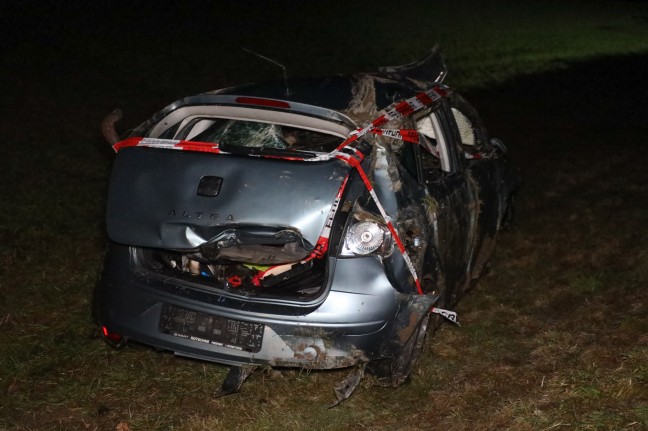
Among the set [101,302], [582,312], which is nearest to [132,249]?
[101,302]

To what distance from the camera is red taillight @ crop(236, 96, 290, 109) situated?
4.56m

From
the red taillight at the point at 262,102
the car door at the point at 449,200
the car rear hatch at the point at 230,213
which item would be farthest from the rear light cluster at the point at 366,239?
the red taillight at the point at 262,102

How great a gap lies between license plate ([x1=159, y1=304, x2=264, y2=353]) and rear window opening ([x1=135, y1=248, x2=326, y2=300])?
15 centimetres

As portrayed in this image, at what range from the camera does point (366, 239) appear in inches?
162

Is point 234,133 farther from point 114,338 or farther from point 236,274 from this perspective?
point 114,338

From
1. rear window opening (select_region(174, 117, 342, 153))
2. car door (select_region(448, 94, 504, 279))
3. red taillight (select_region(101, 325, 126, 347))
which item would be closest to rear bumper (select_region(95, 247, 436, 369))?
red taillight (select_region(101, 325, 126, 347))

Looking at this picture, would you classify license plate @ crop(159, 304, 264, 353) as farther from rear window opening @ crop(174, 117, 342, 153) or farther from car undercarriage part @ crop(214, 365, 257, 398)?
rear window opening @ crop(174, 117, 342, 153)

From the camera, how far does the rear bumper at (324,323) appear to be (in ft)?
13.3

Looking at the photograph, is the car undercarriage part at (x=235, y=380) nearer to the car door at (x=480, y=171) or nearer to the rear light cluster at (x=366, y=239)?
the rear light cluster at (x=366, y=239)

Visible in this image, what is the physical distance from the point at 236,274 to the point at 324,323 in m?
0.71

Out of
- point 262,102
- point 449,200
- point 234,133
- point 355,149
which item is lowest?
point 449,200

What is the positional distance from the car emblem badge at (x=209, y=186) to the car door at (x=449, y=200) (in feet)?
3.91

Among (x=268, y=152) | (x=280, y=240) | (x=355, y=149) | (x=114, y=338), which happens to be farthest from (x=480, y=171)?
(x=114, y=338)

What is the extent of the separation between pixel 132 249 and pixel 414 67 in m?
2.62
